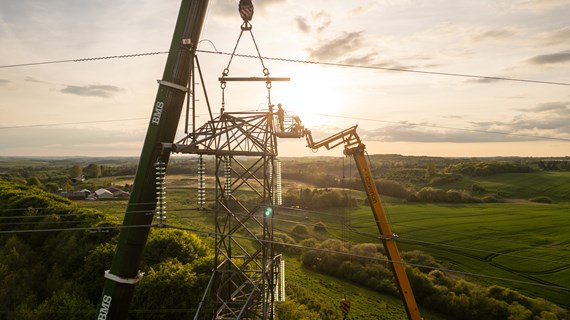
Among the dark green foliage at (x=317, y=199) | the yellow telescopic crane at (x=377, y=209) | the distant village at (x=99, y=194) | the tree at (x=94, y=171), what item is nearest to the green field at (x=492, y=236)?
the dark green foliage at (x=317, y=199)

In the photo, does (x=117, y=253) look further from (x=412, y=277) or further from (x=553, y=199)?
(x=553, y=199)

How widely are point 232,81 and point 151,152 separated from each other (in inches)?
203

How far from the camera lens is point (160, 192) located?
1443 centimetres

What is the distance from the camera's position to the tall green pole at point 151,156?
14766 millimetres

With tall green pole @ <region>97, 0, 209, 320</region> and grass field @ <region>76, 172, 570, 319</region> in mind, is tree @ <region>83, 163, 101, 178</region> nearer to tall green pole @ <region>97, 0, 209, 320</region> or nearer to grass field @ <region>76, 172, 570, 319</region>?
grass field @ <region>76, 172, 570, 319</region>

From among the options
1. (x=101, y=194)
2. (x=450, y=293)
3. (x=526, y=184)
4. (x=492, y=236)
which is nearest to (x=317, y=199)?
(x=492, y=236)

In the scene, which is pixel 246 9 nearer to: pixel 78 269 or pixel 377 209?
pixel 377 209

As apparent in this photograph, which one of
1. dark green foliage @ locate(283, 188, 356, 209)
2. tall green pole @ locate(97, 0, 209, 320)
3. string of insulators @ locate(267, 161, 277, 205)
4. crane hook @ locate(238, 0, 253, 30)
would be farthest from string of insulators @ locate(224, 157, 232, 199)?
dark green foliage @ locate(283, 188, 356, 209)

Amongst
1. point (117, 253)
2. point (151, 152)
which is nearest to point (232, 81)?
point (151, 152)

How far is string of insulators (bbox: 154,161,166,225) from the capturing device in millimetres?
14156

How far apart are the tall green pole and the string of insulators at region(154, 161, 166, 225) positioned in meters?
0.25

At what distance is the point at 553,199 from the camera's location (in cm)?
8919

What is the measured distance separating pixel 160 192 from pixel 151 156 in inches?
57.3

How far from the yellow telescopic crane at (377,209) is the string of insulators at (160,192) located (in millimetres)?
7686
